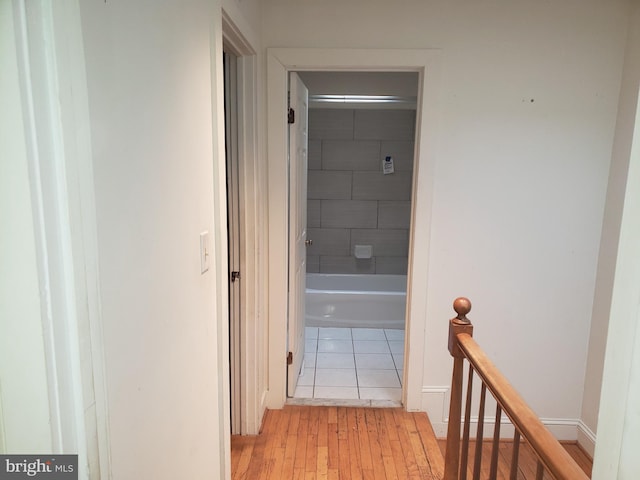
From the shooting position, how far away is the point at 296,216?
2.72m

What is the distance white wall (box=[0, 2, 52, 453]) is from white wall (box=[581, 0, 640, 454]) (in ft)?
8.68

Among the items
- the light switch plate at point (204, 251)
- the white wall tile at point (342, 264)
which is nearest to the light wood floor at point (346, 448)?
the light switch plate at point (204, 251)

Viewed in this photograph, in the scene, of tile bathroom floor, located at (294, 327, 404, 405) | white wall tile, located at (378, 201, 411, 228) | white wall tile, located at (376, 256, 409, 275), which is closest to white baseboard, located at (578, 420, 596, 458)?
tile bathroom floor, located at (294, 327, 404, 405)

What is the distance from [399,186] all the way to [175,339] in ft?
12.6

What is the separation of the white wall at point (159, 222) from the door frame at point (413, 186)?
98cm

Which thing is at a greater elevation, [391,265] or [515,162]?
[515,162]

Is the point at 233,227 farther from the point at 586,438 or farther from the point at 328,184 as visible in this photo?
the point at 328,184

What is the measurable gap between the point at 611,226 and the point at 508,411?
177cm

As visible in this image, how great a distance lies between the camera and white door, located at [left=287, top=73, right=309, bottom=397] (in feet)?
8.40

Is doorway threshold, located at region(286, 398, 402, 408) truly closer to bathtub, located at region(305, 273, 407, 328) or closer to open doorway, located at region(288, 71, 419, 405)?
open doorway, located at region(288, 71, 419, 405)

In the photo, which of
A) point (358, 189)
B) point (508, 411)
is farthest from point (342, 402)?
point (358, 189)

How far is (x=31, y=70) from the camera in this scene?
65 centimetres

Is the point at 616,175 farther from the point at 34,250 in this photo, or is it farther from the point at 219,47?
the point at 34,250

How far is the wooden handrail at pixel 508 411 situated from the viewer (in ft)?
3.29
